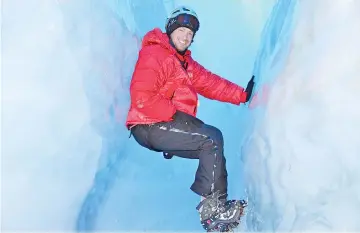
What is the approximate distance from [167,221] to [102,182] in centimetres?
42

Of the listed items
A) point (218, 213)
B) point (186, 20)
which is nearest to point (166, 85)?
point (186, 20)

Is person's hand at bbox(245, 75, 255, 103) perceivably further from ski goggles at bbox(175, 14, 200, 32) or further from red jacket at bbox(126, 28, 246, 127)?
ski goggles at bbox(175, 14, 200, 32)

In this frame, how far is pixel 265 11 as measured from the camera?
9.62 feet

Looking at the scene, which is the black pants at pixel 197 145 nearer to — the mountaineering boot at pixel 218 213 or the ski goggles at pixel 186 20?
the mountaineering boot at pixel 218 213

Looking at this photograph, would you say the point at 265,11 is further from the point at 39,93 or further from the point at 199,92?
the point at 39,93

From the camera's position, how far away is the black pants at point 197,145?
236cm

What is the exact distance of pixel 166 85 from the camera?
2521 millimetres

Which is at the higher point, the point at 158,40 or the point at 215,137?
the point at 158,40

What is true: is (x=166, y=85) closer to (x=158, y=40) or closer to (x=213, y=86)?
(x=158, y=40)

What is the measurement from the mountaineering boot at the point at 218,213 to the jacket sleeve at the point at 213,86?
577mm

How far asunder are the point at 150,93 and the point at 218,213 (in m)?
0.58

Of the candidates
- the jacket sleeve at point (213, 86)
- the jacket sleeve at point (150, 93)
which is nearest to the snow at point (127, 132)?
the jacket sleeve at point (213, 86)

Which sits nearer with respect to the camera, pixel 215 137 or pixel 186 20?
pixel 215 137

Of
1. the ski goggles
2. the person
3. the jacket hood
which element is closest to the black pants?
the person
